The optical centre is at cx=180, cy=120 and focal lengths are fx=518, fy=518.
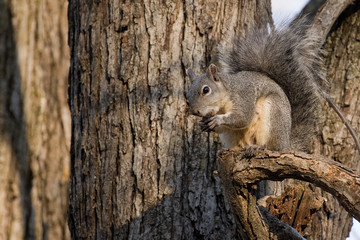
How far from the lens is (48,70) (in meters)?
1.62

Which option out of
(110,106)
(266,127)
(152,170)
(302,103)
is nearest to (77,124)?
(110,106)

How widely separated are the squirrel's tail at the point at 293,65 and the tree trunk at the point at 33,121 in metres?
1.87

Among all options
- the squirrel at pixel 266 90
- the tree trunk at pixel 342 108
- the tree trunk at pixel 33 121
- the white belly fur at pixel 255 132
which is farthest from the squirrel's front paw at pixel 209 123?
the tree trunk at pixel 33 121

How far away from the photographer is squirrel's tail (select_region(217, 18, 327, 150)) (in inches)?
136

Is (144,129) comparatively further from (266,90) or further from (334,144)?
(334,144)

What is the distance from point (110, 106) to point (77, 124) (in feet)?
0.86

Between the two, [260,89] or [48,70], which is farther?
[260,89]

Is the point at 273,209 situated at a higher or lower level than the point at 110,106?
lower

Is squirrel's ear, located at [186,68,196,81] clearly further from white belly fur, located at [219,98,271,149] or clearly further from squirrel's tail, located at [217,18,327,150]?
white belly fur, located at [219,98,271,149]

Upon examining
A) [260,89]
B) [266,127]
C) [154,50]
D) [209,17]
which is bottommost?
[266,127]

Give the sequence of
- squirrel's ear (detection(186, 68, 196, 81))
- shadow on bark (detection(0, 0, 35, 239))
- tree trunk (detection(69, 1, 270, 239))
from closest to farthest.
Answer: shadow on bark (detection(0, 0, 35, 239))
tree trunk (detection(69, 1, 270, 239))
squirrel's ear (detection(186, 68, 196, 81))


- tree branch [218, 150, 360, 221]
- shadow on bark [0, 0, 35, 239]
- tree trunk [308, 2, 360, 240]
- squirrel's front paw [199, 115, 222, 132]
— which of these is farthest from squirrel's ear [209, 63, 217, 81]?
shadow on bark [0, 0, 35, 239]

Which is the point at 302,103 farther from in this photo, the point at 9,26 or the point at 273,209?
the point at 9,26

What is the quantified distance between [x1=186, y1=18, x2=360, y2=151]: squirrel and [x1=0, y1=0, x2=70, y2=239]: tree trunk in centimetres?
148
